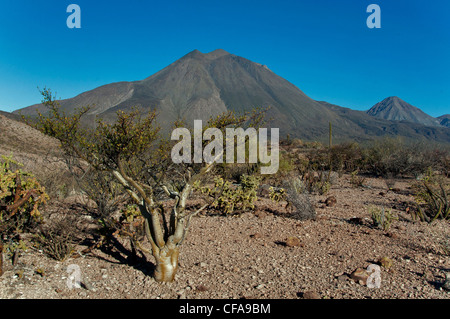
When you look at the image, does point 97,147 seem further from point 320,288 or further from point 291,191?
point 291,191

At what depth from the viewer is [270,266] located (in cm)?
406

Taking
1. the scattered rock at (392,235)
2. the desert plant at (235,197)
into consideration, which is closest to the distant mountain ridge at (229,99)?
the desert plant at (235,197)

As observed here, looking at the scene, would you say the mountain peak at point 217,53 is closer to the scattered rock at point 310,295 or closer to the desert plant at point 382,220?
the desert plant at point 382,220

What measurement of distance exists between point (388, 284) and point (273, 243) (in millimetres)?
1876

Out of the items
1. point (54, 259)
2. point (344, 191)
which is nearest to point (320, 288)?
point (54, 259)

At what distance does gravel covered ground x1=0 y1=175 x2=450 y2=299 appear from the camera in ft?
11.1

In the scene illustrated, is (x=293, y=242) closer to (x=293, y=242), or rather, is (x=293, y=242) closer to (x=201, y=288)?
(x=293, y=242)

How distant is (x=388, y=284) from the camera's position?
343 centimetres

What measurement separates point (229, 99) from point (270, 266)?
120m

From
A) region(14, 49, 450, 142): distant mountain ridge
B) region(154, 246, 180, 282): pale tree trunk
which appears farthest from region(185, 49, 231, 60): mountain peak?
region(154, 246, 180, 282): pale tree trunk

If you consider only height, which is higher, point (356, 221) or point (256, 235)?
point (356, 221)

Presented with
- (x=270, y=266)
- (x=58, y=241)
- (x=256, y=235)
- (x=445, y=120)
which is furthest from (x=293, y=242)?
(x=445, y=120)

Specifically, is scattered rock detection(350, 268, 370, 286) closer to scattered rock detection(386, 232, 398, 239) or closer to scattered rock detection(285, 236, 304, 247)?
scattered rock detection(285, 236, 304, 247)
